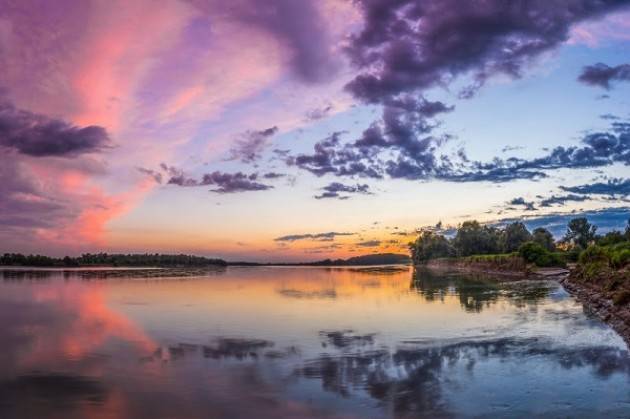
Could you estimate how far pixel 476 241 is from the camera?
18125cm

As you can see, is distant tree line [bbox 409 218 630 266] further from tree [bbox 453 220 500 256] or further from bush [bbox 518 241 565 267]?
bush [bbox 518 241 565 267]

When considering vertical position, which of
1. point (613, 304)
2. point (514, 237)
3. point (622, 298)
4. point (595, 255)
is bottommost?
point (613, 304)

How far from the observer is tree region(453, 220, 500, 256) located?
180375 millimetres

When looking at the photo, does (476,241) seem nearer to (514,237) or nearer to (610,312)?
(514,237)

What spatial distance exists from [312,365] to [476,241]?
172913 mm

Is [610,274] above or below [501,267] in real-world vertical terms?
above

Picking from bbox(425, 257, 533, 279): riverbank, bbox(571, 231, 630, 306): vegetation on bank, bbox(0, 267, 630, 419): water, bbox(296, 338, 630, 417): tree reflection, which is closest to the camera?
bbox(0, 267, 630, 419): water

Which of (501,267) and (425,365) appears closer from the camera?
(425,365)

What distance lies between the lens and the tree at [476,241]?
18038 cm

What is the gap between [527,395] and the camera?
45.1 feet

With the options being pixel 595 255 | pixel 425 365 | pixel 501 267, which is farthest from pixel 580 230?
pixel 425 365

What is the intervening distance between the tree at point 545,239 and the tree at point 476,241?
13.2 metres

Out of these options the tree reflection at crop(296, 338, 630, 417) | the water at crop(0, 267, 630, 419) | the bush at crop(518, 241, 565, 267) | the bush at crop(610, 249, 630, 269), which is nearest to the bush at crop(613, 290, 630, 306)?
the water at crop(0, 267, 630, 419)

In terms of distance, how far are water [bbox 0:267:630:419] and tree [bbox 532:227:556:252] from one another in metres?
143
